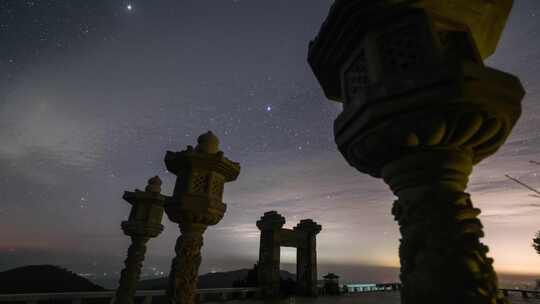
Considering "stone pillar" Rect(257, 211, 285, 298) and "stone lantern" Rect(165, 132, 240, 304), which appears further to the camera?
"stone pillar" Rect(257, 211, 285, 298)

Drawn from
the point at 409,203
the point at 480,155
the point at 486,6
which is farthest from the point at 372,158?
the point at 486,6

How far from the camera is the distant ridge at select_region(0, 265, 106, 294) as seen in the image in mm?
18781

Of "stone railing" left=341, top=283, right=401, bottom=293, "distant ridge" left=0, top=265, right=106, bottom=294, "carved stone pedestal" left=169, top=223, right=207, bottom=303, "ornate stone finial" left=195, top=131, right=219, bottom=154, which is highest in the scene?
"ornate stone finial" left=195, top=131, right=219, bottom=154

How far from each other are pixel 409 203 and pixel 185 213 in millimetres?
3717

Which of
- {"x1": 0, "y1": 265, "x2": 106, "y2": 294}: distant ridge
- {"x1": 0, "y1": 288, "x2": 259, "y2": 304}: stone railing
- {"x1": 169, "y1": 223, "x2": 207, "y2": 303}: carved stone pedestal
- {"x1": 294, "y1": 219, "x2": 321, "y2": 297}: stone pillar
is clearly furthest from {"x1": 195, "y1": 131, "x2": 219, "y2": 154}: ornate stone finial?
{"x1": 0, "y1": 265, "x2": 106, "y2": 294}: distant ridge

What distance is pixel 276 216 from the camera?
48.2ft

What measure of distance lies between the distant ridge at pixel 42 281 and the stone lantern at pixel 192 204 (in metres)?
18.2

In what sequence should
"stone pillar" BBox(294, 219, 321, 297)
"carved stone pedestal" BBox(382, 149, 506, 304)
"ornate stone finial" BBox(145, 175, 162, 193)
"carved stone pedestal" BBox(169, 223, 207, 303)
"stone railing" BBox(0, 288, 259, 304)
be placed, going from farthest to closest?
1. "stone pillar" BBox(294, 219, 321, 297)
2. "ornate stone finial" BBox(145, 175, 162, 193)
3. "stone railing" BBox(0, 288, 259, 304)
4. "carved stone pedestal" BBox(169, 223, 207, 303)
5. "carved stone pedestal" BBox(382, 149, 506, 304)

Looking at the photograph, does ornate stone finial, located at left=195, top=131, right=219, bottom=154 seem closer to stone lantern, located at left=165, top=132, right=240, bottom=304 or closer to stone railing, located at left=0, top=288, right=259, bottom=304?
stone lantern, located at left=165, top=132, right=240, bottom=304

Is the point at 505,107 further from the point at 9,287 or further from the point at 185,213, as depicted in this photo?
the point at 9,287

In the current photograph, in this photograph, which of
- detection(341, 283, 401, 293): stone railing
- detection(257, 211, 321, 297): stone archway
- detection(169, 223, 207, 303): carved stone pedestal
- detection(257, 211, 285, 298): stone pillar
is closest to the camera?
detection(169, 223, 207, 303): carved stone pedestal

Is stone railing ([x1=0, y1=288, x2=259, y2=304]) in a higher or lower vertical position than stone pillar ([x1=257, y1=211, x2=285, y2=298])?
lower

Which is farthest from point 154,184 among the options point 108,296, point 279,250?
point 279,250

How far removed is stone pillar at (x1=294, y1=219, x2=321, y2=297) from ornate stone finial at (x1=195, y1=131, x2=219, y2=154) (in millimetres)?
11896
